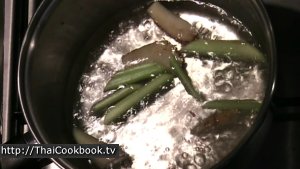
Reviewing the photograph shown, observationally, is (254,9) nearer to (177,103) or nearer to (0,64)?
(177,103)

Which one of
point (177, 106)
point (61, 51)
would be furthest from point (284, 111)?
point (61, 51)

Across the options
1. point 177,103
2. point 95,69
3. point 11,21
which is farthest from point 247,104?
point 11,21

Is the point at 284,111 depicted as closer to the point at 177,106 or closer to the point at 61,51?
the point at 177,106
